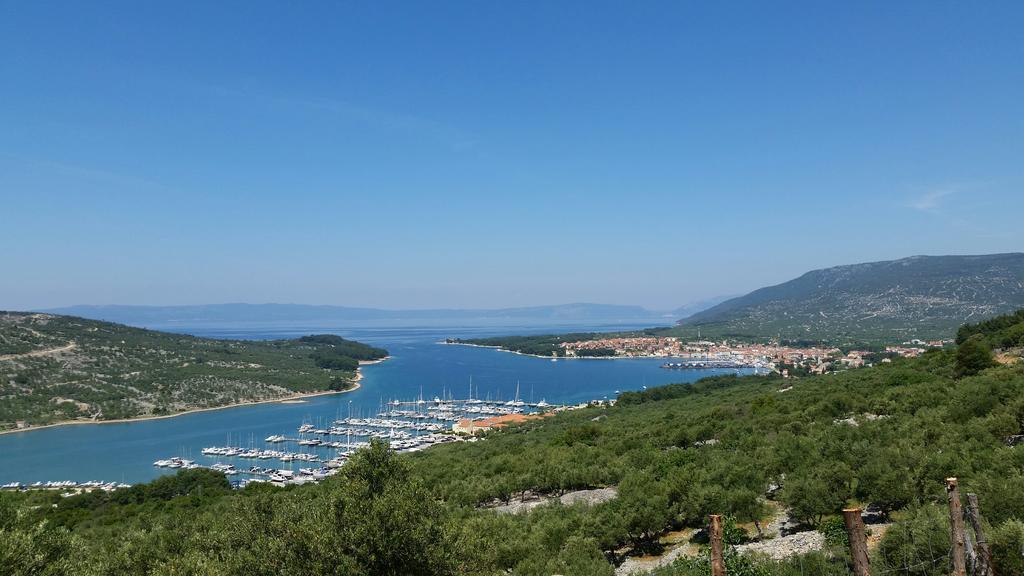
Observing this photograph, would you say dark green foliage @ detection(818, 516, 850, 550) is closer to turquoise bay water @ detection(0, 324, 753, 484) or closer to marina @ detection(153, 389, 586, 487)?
marina @ detection(153, 389, 586, 487)

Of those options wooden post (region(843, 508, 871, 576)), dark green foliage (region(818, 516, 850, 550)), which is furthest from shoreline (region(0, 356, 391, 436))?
wooden post (region(843, 508, 871, 576))

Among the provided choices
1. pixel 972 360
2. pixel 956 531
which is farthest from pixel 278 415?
pixel 956 531

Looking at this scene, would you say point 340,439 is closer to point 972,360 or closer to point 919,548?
point 972,360

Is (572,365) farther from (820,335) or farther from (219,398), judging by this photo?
(219,398)

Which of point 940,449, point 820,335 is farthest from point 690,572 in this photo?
point 820,335

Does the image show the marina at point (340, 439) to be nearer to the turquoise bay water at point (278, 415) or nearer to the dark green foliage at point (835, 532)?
the turquoise bay water at point (278, 415)
